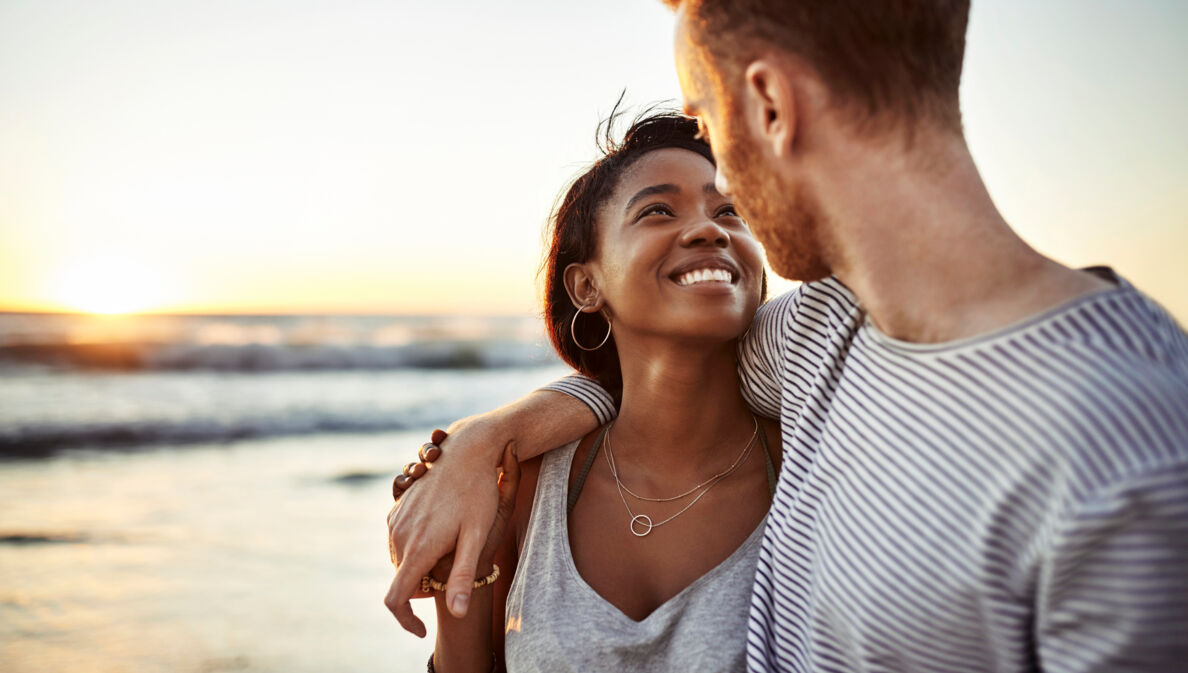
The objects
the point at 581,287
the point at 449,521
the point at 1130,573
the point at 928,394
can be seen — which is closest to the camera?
the point at 1130,573

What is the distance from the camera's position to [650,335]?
8.27ft

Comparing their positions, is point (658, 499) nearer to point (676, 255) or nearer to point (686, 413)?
point (686, 413)

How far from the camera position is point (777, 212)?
5.09ft

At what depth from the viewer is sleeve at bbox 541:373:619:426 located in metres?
2.64

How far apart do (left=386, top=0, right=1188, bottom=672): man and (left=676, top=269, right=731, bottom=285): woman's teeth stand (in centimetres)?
51

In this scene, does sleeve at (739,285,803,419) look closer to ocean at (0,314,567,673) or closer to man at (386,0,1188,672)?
man at (386,0,1188,672)

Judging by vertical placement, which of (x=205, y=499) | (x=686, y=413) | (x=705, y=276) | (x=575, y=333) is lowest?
(x=205, y=499)

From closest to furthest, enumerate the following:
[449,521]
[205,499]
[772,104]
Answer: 1. [772,104]
2. [449,521]
3. [205,499]

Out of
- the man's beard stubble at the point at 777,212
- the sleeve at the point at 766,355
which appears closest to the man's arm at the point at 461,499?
the sleeve at the point at 766,355

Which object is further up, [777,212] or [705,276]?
[777,212]

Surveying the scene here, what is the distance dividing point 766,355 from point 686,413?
1.26 feet

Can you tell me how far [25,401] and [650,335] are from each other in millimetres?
11841

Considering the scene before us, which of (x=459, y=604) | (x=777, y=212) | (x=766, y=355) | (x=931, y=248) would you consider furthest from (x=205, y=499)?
(x=931, y=248)

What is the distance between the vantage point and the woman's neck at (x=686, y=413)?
2.51 metres
